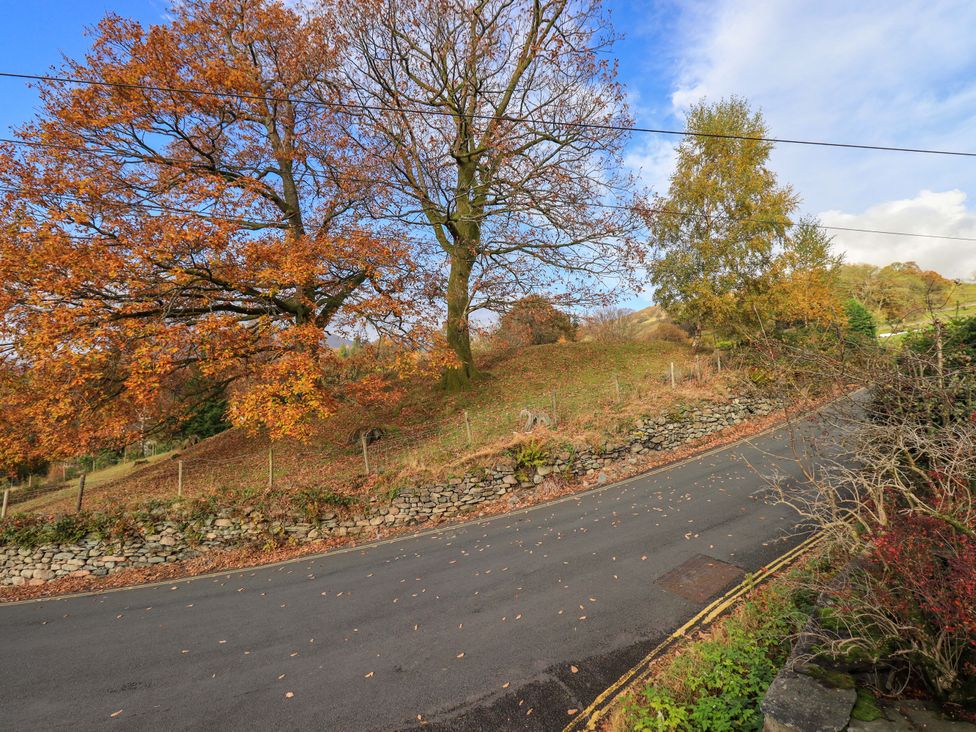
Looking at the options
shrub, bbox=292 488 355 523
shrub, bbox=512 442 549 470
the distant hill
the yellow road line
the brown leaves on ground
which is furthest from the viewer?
the distant hill

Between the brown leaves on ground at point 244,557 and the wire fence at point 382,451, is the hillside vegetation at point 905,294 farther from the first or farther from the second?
the wire fence at point 382,451

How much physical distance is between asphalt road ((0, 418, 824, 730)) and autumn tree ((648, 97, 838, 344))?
13693 mm

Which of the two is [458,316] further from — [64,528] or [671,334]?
[671,334]

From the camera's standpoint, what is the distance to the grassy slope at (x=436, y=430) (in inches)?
524

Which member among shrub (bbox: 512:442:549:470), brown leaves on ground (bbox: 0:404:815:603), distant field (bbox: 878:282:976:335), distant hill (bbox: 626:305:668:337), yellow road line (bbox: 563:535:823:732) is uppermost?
distant hill (bbox: 626:305:668:337)

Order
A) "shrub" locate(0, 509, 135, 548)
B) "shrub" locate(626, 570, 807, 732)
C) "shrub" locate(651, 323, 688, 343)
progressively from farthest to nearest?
"shrub" locate(651, 323, 688, 343)
"shrub" locate(0, 509, 135, 548)
"shrub" locate(626, 570, 807, 732)

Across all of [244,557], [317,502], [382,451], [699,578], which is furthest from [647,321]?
[244,557]

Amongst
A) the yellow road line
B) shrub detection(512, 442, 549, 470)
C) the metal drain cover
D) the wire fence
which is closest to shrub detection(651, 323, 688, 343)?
the wire fence

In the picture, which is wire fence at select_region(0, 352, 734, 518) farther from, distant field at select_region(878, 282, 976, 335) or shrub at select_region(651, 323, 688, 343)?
shrub at select_region(651, 323, 688, 343)

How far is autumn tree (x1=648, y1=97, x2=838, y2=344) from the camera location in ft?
67.9

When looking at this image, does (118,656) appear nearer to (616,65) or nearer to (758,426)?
(758,426)

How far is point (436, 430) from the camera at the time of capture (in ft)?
53.6

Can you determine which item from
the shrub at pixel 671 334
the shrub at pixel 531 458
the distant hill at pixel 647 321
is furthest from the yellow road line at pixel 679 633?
the shrub at pixel 671 334

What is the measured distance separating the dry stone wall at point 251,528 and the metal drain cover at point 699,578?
582 centimetres
